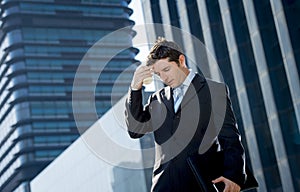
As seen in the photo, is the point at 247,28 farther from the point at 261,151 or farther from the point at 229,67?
the point at 261,151

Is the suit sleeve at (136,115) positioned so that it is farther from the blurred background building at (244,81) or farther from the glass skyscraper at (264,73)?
the glass skyscraper at (264,73)

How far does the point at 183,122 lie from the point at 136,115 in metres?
0.26

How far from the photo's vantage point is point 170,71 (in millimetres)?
3945

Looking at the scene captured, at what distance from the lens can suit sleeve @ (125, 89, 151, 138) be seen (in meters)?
4.08

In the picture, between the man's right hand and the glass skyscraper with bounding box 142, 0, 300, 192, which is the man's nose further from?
the glass skyscraper with bounding box 142, 0, 300, 192

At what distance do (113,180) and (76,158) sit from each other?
456 inches

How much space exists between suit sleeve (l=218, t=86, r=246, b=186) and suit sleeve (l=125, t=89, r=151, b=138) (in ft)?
1.45

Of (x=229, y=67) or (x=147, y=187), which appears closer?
(x=229, y=67)

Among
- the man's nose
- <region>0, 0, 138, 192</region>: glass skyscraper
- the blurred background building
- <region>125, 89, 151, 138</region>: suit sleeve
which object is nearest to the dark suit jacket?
<region>125, 89, 151, 138</region>: suit sleeve

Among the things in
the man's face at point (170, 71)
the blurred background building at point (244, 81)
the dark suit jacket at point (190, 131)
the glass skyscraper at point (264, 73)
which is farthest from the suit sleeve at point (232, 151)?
the glass skyscraper at point (264, 73)

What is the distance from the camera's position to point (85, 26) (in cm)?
15838

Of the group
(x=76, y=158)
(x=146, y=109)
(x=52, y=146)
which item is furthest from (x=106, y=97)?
(x=146, y=109)

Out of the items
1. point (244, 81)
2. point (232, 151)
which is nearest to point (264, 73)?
point (244, 81)

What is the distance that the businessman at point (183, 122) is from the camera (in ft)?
12.7
